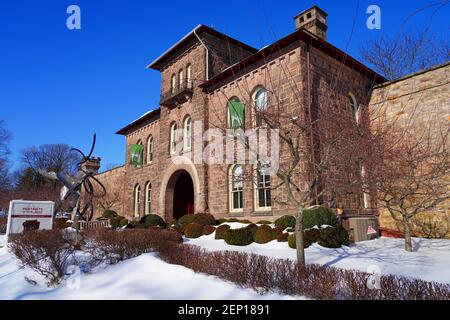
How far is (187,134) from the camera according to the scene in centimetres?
1966

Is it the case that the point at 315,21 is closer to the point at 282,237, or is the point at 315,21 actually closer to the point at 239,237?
the point at 282,237

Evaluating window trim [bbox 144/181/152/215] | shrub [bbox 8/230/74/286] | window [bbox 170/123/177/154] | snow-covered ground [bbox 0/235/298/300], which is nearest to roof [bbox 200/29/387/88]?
window [bbox 170/123/177/154]

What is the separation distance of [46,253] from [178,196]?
47.7ft

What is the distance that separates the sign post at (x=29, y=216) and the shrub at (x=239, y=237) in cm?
802

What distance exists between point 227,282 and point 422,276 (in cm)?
404

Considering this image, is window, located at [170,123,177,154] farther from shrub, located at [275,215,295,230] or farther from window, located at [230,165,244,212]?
shrub, located at [275,215,295,230]

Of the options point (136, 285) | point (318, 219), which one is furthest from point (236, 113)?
point (318, 219)

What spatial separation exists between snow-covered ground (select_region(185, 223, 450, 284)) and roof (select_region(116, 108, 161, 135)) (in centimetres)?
1429

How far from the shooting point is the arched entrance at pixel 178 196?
67.2ft

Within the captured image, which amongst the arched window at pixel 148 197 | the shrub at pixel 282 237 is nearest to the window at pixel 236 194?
the shrub at pixel 282 237

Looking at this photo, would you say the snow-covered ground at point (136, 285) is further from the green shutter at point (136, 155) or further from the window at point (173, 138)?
the green shutter at point (136, 155)
